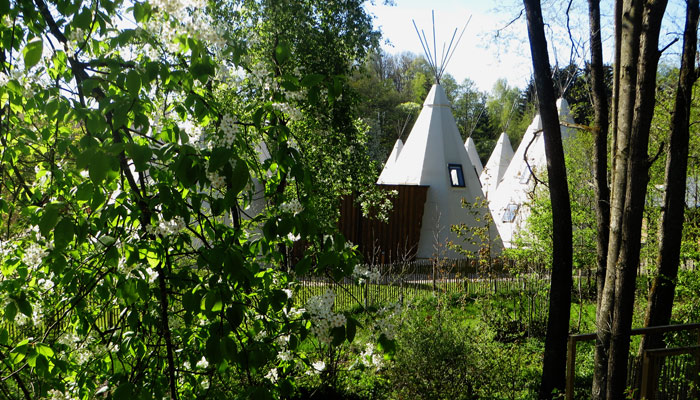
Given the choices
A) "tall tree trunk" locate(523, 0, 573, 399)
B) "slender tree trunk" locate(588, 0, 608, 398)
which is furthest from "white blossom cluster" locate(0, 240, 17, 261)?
"slender tree trunk" locate(588, 0, 608, 398)

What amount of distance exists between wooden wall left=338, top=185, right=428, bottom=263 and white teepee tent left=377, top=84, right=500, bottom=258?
0.26m

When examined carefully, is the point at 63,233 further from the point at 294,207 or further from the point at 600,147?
the point at 600,147

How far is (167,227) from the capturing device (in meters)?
1.51

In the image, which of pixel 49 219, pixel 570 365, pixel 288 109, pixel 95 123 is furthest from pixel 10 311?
pixel 570 365

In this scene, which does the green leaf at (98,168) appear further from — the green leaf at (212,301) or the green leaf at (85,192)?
the green leaf at (212,301)

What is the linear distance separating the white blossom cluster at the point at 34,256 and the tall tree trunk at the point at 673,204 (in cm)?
490

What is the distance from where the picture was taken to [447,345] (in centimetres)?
457

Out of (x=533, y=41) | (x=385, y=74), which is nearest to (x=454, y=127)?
(x=533, y=41)

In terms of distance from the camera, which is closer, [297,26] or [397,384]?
[397,384]

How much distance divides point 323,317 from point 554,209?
11.5 feet

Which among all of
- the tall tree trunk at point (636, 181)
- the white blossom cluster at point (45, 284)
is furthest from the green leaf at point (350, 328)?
the tall tree trunk at point (636, 181)

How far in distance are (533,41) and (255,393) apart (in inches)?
156

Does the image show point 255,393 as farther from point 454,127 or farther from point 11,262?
point 454,127

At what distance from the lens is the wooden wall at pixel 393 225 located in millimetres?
13000
